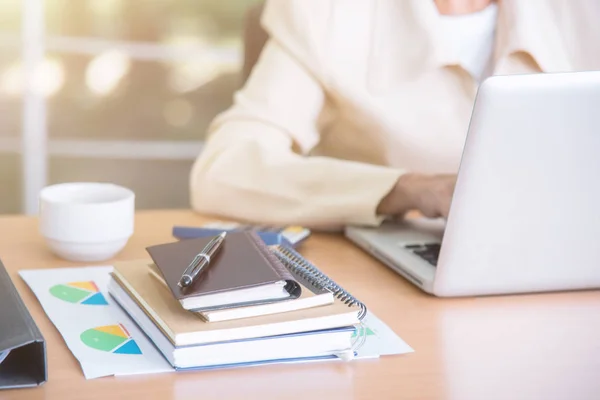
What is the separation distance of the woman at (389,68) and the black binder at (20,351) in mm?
661

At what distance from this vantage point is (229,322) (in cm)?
76

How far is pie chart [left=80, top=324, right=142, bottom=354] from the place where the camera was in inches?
31.0

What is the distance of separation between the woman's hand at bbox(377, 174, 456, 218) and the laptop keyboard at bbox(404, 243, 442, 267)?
63 millimetres

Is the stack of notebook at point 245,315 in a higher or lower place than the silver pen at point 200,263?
lower

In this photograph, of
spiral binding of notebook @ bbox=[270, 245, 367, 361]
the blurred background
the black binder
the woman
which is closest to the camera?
the black binder

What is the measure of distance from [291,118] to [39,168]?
5.08ft

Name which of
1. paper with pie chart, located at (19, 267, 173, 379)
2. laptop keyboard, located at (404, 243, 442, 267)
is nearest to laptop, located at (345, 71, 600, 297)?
laptop keyboard, located at (404, 243, 442, 267)

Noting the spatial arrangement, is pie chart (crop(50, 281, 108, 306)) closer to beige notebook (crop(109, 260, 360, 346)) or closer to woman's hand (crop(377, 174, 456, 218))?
beige notebook (crop(109, 260, 360, 346))

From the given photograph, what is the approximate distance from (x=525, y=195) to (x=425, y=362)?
230 mm

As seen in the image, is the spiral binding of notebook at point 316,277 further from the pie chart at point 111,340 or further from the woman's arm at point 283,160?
the woman's arm at point 283,160

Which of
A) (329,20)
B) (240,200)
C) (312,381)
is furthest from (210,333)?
(329,20)

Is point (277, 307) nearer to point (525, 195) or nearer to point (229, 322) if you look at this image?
point (229, 322)

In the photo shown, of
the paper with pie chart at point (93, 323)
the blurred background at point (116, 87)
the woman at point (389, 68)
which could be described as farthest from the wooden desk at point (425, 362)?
the blurred background at point (116, 87)

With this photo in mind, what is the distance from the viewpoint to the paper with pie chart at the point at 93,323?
755 millimetres
